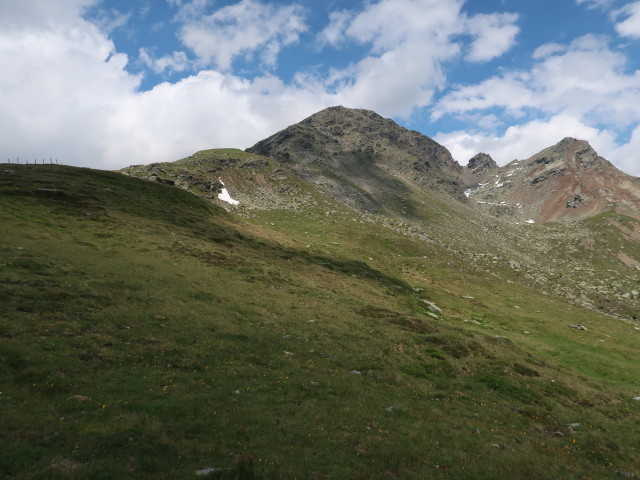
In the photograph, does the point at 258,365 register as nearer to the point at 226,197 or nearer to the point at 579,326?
the point at 579,326

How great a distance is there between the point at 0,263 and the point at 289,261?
130 feet

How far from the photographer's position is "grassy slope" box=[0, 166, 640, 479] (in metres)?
15.2

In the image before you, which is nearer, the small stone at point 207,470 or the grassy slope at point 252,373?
the small stone at point 207,470

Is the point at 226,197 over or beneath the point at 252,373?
over

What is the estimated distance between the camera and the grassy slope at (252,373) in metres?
15.2

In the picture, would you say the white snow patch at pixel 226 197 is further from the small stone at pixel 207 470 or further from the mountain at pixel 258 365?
the small stone at pixel 207 470

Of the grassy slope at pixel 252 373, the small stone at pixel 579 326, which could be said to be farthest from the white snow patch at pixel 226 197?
the small stone at pixel 579 326

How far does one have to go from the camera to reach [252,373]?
23.9 m

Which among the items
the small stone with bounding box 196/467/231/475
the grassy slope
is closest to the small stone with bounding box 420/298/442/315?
the grassy slope

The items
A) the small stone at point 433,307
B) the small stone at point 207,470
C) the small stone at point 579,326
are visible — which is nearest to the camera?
the small stone at point 207,470

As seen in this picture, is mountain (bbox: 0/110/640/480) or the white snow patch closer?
mountain (bbox: 0/110/640/480)

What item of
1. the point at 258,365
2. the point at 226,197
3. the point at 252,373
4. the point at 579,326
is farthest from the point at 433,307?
the point at 226,197

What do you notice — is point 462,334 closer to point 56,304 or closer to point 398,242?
point 56,304

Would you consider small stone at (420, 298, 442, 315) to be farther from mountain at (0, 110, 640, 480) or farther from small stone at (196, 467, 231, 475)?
small stone at (196, 467, 231, 475)
